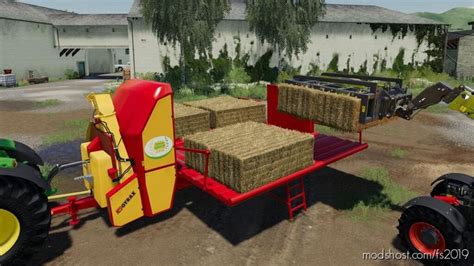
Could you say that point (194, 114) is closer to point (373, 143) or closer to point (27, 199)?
point (27, 199)

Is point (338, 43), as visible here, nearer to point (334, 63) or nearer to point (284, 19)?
point (334, 63)

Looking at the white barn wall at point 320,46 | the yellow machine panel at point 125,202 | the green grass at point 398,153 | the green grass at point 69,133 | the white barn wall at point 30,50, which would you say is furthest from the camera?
the white barn wall at point 30,50

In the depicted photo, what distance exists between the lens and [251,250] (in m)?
5.54

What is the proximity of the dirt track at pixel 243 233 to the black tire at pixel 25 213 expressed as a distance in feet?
1.98

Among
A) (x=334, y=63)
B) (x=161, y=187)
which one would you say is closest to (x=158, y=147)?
(x=161, y=187)

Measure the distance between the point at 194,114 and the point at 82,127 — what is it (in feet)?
27.3

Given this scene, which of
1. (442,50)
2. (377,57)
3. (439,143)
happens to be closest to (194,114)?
(439,143)

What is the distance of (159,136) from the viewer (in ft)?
17.4

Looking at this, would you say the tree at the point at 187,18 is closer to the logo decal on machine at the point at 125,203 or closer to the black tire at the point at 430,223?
the logo decal on machine at the point at 125,203

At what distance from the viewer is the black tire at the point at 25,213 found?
4586mm

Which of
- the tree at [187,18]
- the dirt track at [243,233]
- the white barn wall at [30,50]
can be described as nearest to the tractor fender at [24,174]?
the dirt track at [243,233]

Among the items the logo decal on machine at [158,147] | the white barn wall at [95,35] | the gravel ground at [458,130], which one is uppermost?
the white barn wall at [95,35]

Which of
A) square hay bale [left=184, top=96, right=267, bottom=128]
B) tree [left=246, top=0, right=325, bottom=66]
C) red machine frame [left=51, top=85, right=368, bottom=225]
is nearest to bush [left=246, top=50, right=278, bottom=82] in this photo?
tree [left=246, top=0, right=325, bottom=66]

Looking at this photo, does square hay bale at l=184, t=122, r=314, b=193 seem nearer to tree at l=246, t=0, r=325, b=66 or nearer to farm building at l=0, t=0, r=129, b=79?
tree at l=246, t=0, r=325, b=66
